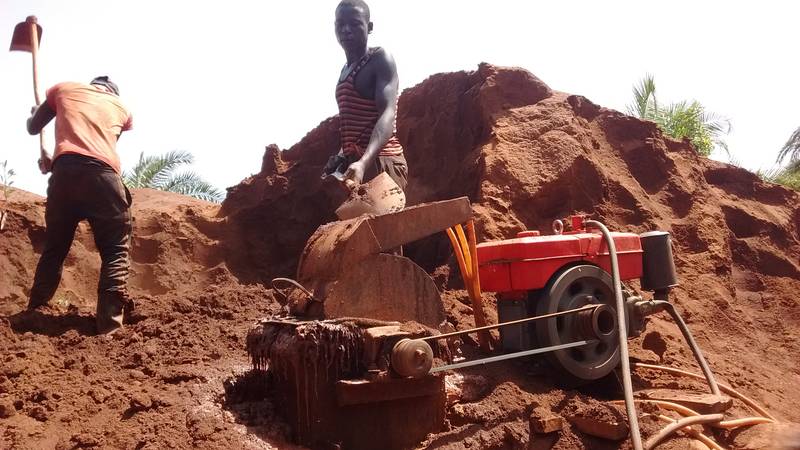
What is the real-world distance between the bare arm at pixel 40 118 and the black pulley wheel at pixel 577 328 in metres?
3.69

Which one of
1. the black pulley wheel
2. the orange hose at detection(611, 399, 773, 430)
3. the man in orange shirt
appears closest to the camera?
the orange hose at detection(611, 399, 773, 430)

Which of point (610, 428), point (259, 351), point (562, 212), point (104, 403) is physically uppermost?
point (562, 212)

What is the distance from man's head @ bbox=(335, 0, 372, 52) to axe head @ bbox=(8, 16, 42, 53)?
97.1 inches

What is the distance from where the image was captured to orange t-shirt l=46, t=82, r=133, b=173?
470 centimetres

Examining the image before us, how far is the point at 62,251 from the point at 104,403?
1.59 m

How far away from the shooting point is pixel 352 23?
16.4 ft

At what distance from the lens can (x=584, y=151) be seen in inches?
293

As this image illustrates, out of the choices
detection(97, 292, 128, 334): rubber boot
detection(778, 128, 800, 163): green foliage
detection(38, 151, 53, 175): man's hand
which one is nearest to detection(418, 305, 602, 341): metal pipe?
detection(97, 292, 128, 334): rubber boot

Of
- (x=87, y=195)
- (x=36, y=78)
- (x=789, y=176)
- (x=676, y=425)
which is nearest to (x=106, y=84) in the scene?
(x=36, y=78)

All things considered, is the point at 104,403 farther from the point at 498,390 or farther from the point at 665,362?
the point at 665,362

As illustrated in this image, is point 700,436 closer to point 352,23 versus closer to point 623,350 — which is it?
point 623,350

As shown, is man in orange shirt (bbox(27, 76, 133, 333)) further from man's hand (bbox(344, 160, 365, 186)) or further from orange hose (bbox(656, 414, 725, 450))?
orange hose (bbox(656, 414, 725, 450))

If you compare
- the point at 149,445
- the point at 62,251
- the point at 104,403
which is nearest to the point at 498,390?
the point at 149,445

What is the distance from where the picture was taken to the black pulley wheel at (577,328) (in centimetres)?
425
